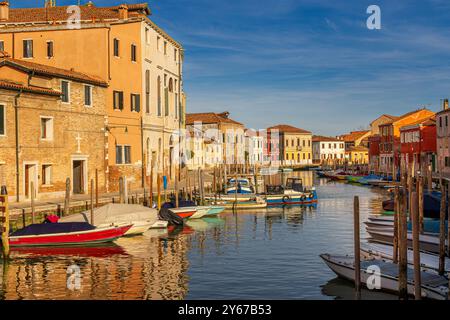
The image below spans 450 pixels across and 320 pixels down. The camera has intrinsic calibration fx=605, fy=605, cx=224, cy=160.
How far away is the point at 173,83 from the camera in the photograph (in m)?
42.3

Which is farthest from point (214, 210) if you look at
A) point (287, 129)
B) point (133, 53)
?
point (287, 129)

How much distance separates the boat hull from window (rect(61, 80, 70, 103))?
29.0 feet

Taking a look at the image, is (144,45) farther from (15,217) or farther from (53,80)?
(15,217)

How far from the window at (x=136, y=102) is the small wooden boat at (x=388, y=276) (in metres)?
20.8

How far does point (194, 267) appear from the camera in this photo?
17844 millimetres

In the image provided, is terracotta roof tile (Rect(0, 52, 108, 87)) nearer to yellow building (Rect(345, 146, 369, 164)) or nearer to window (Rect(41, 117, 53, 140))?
window (Rect(41, 117, 53, 140))

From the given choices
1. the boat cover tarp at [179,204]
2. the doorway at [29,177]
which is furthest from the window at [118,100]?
the doorway at [29,177]

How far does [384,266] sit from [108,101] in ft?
68.9

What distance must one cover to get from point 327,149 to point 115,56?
308ft

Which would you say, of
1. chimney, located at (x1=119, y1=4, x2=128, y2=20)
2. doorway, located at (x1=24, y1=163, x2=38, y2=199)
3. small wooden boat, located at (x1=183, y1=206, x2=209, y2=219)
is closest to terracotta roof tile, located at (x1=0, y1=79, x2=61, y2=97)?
doorway, located at (x1=24, y1=163, x2=38, y2=199)

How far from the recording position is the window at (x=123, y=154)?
108ft

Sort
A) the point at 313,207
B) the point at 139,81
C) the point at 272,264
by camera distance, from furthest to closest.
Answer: the point at 313,207, the point at 139,81, the point at 272,264

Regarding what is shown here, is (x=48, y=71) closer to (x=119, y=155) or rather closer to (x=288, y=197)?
(x=119, y=155)
